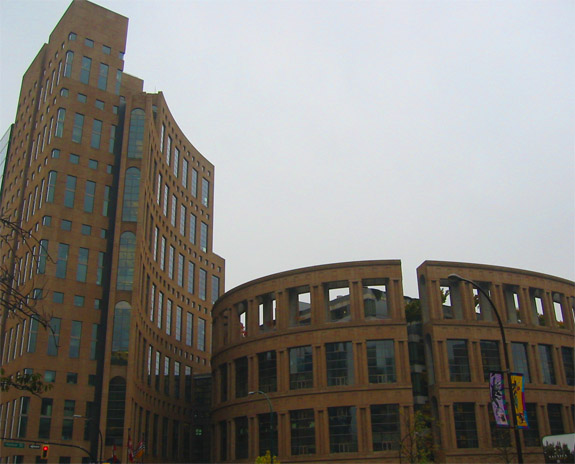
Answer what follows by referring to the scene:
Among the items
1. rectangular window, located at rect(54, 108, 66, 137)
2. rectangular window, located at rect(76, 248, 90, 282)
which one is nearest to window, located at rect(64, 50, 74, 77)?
rectangular window, located at rect(54, 108, 66, 137)

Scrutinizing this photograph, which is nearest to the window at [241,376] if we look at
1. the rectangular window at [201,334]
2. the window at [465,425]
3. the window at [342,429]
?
the window at [342,429]

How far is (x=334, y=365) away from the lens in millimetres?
59250

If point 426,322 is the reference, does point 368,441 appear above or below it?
below

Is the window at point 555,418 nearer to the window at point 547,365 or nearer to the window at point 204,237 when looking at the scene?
the window at point 547,365

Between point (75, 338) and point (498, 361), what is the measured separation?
140 feet

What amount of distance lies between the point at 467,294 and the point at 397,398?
13.1m

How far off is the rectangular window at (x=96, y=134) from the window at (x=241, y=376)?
97.7ft

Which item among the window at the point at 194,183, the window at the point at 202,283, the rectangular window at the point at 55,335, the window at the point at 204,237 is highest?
the window at the point at 194,183

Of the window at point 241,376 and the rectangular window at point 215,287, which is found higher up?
the rectangular window at point 215,287

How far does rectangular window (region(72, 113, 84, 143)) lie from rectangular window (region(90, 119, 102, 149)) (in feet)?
4.46

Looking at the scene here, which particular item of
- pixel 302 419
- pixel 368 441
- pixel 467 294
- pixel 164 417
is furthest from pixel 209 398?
pixel 467 294

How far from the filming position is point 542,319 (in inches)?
2699

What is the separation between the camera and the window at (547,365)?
62.1m

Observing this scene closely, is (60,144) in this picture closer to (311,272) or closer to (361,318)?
(311,272)
